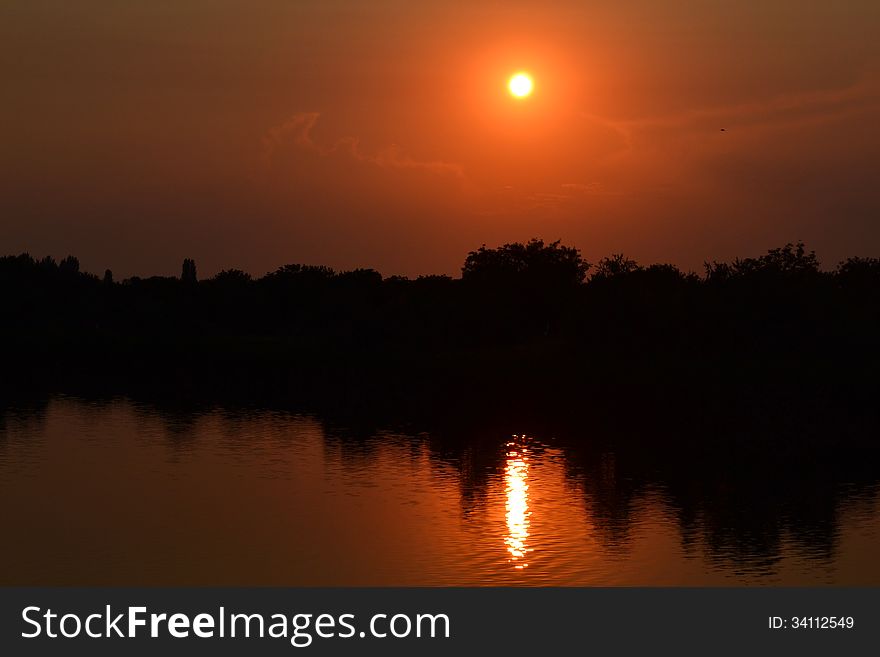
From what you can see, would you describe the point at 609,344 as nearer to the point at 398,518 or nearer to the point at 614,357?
the point at 614,357

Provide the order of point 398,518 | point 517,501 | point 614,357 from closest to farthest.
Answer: point 398,518 < point 517,501 < point 614,357

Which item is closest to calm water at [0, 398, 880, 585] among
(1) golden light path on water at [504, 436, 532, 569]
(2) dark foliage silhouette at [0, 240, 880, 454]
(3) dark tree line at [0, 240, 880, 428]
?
(1) golden light path on water at [504, 436, 532, 569]

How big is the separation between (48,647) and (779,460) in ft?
147

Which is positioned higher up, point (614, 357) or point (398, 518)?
point (614, 357)

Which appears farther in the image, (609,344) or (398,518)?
(609,344)

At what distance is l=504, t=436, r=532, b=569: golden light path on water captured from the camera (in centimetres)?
4347

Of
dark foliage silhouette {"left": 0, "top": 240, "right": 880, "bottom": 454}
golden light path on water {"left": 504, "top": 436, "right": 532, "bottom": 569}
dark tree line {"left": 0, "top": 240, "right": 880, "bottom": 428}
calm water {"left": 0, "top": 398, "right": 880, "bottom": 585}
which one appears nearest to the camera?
calm water {"left": 0, "top": 398, "right": 880, "bottom": 585}

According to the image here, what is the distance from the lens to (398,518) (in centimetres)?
4991

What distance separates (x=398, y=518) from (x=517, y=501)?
22.3 ft

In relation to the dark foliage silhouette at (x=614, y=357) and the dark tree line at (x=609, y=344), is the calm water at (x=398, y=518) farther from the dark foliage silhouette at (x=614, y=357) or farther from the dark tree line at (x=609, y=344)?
the dark tree line at (x=609, y=344)

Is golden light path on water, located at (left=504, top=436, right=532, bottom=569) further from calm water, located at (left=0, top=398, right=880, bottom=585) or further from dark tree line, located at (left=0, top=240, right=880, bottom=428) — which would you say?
dark tree line, located at (left=0, top=240, right=880, bottom=428)

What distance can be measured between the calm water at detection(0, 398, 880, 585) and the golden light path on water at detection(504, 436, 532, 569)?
0.14 metres

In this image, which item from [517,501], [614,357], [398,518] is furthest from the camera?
[614,357]

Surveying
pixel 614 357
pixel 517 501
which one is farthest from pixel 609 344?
pixel 517 501
